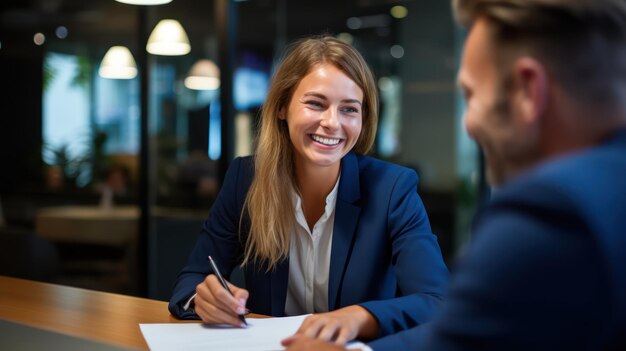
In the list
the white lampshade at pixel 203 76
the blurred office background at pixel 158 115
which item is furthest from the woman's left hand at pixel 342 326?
the white lampshade at pixel 203 76

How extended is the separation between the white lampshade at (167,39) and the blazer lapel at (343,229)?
3804 millimetres

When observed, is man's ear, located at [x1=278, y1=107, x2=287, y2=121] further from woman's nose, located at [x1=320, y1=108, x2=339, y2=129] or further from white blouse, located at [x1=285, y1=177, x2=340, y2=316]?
white blouse, located at [x1=285, y1=177, x2=340, y2=316]

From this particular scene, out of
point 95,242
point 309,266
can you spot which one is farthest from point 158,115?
point 309,266

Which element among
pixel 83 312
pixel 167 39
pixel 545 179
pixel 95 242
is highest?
pixel 167 39

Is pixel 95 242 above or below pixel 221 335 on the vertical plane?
below

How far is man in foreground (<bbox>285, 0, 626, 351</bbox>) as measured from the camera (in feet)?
2.21

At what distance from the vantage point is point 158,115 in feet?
20.0

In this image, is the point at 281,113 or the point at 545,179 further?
the point at 281,113

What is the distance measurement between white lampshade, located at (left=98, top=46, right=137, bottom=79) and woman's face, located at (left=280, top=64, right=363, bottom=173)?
420cm

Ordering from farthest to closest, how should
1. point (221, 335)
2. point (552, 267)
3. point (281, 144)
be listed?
point (281, 144), point (221, 335), point (552, 267)

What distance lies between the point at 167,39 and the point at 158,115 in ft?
2.38

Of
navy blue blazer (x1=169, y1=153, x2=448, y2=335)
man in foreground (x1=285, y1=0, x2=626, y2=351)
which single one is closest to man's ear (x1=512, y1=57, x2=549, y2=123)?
man in foreground (x1=285, y1=0, x2=626, y2=351)

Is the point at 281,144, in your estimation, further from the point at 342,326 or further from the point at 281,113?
the point at 342,326

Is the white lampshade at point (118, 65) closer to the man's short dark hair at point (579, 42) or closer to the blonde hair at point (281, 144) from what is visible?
the blonde hair at point (281, 144)
